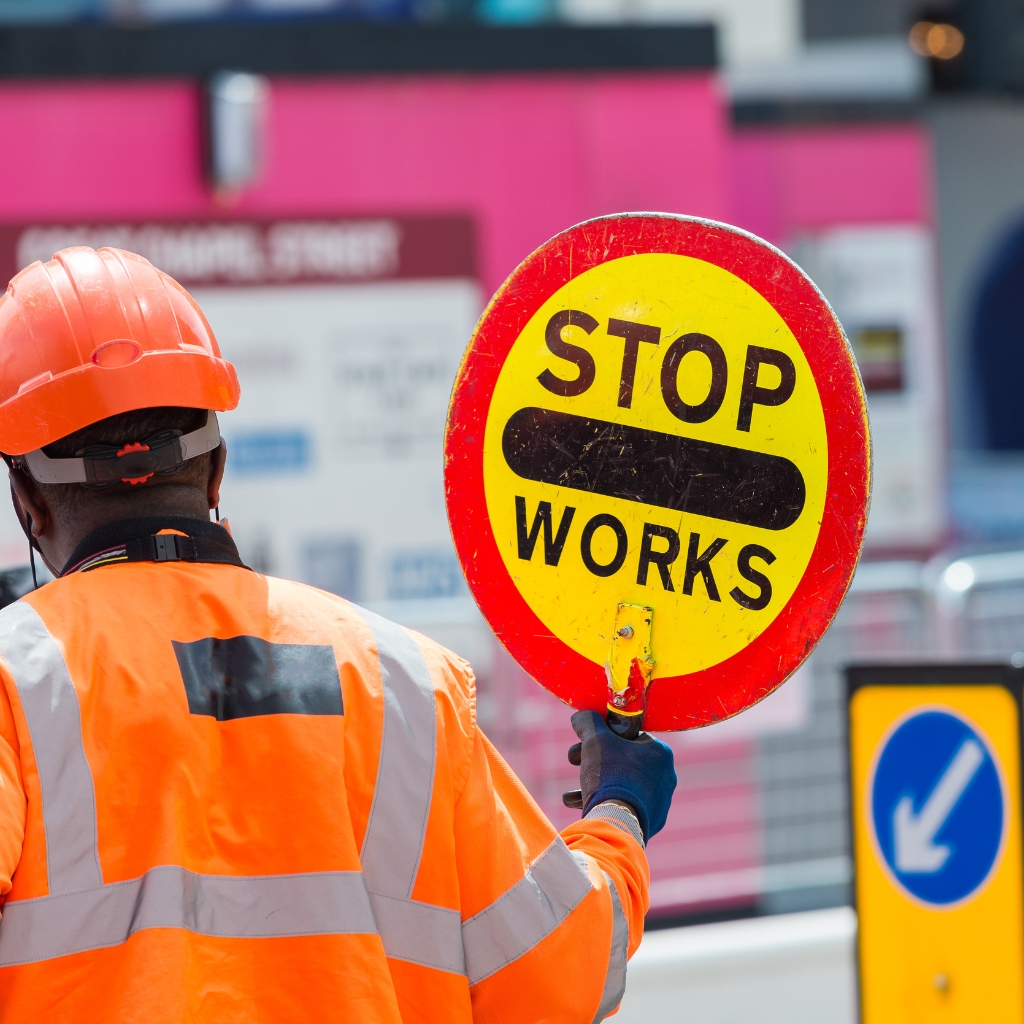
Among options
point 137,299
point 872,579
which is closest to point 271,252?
point 872,579

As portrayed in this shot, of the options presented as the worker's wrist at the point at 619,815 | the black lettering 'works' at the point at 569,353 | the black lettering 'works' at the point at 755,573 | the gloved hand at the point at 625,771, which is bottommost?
the worker's wrist at the point at 619,815

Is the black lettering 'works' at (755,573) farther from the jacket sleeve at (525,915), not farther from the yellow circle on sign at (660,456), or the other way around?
the jacket sleeve at (525,915)

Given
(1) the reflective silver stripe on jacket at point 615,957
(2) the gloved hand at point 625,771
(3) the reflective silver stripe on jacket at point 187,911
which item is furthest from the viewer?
(2) the gloved hand at point 625,771

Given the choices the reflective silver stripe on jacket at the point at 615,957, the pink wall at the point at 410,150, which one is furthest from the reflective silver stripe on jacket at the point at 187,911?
the pink wall at the point at 410,150

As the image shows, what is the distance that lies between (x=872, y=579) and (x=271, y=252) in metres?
3.35

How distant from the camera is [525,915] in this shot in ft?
5.29

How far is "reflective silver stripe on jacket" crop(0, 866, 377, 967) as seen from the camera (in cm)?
144

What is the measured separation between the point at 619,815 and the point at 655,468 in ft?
1.28

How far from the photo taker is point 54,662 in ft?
4.87

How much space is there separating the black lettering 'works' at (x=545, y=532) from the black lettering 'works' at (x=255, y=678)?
0.30 metres

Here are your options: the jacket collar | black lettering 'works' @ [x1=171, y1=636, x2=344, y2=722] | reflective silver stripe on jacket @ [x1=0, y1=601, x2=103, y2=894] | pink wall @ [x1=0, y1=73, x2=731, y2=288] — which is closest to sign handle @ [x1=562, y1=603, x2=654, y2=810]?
black lettering 'works' @ [x1=171, y1=636, x2=344, y2=722]

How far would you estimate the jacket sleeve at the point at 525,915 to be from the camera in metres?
1.61

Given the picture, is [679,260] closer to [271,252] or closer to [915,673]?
[915,673]

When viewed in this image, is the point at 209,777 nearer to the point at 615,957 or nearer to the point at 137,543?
the point at 137,543
